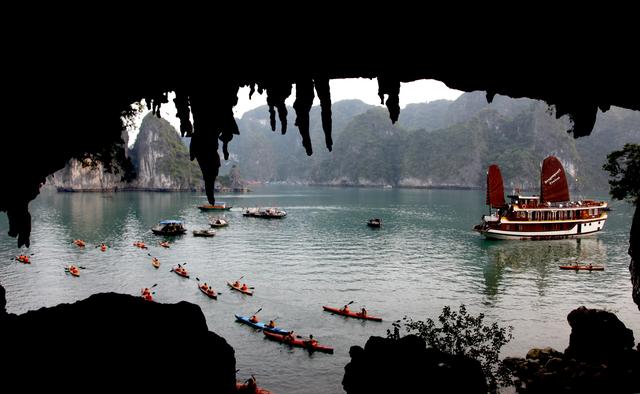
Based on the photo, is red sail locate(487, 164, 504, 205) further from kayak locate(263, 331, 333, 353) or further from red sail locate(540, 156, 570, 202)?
kayak locate(263, 331, 333, 353)

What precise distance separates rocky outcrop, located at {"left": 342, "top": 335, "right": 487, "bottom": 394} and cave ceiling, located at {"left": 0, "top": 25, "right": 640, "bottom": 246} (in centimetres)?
821

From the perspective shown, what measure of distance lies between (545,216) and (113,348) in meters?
54.2

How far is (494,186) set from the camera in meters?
49.7

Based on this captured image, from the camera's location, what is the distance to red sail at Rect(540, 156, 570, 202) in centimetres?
4784

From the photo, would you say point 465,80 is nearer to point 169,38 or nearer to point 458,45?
point 458,45

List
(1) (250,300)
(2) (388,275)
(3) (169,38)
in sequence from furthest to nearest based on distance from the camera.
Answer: (2) (388,275) < (1) (250,300) < (3) (169,38)

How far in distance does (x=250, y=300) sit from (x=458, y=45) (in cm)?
2345

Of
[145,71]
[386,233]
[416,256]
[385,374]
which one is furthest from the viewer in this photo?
[386,233]

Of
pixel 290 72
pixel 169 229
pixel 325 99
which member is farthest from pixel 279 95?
pixel 169 229

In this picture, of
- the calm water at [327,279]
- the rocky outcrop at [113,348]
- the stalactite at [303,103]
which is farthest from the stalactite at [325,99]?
the calm water at [327,279]

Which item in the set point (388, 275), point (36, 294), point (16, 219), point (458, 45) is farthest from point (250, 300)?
point (458, 45)

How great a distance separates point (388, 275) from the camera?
102 feet

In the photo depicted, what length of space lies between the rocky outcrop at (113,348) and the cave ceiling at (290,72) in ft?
11.5

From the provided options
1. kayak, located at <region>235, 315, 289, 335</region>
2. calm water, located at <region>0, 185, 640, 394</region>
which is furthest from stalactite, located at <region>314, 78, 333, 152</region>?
kayak, located at <region>235, 315, 289, 335</region>
